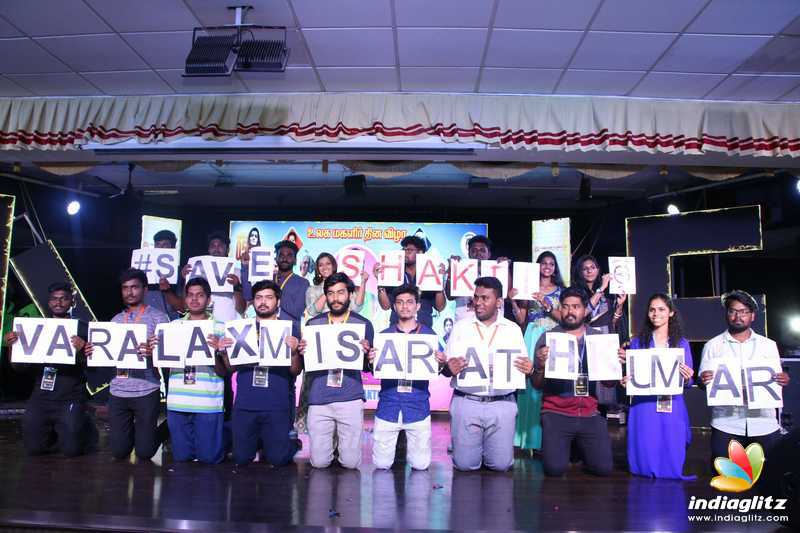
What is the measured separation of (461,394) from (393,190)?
4.34 meters

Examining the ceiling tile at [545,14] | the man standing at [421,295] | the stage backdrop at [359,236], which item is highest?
the ceiling tile at [545,14]

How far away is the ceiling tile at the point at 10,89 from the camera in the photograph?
5105 millimetres

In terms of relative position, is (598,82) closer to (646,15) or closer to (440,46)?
(646,15)

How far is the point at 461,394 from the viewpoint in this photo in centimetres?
399

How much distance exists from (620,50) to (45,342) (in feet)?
15.0

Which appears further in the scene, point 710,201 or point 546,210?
point 546,210

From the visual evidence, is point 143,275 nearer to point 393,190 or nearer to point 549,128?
point 549,128

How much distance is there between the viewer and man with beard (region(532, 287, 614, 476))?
12.7 ft

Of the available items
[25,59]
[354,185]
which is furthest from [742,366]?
[25,59]

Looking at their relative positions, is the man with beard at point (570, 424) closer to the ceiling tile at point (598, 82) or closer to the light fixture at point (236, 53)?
the ceiling tile at point (598, 82)

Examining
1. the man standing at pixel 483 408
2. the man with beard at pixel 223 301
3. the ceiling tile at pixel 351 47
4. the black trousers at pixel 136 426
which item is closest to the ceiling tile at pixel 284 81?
the ceiling tile at pixel 351 47

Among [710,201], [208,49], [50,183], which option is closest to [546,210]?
[710,201]

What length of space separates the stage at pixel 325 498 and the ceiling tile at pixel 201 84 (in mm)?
2940

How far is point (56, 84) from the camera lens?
5.12 metres
